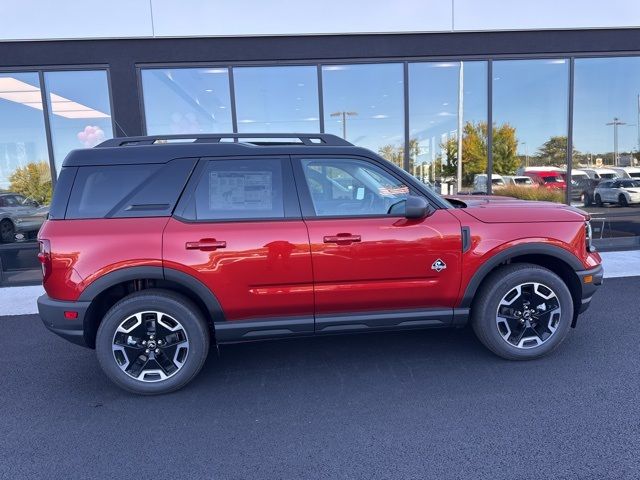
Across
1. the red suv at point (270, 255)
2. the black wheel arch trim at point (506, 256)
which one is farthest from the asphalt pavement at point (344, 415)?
the black wheel arch trim at point (506, 256)

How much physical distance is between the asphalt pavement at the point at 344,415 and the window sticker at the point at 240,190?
4.60 feet

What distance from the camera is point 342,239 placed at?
316 cm

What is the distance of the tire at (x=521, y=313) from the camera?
3.38 m

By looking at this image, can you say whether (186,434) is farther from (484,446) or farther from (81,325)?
(484,446)

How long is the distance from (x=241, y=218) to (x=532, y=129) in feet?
25.9

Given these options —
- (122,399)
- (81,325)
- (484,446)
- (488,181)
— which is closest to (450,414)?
(484,446)

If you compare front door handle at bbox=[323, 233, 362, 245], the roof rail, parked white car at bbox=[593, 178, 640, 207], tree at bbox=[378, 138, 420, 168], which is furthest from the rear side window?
parked white car at bbox=[593, 178, 640, 207]

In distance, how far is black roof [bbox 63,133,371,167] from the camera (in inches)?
123

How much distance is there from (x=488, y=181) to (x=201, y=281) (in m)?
7.02

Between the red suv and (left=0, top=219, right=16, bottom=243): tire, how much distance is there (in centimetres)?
551

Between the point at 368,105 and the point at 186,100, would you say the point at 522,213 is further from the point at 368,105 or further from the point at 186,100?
the point at 186,100

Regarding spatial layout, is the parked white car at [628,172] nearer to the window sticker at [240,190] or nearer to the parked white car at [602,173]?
the parked white car at [602,173]

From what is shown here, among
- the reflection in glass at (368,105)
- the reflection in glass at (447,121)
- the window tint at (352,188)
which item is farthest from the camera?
the reflection in glass at (447,121)

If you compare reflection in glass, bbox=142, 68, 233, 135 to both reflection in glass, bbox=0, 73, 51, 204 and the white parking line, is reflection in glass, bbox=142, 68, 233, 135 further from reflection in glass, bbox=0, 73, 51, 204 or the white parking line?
the white parking line
